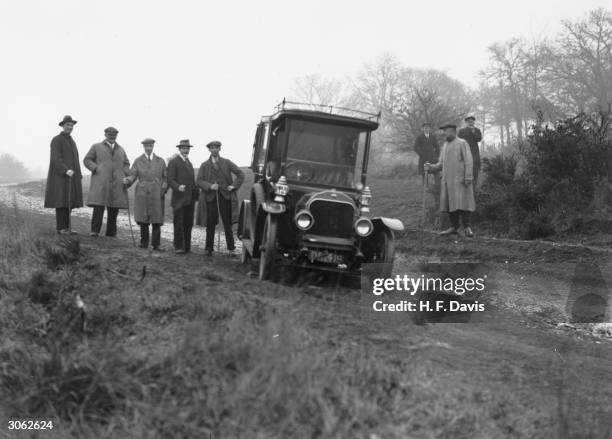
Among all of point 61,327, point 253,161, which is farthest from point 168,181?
point 61,327

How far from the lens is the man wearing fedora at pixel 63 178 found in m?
11.9

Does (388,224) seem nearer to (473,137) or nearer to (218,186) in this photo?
(218,186)

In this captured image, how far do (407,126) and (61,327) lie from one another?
67.3 ft

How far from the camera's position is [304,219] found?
30.5ft

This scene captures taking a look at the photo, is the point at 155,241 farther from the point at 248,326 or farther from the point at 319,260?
the point at 248,326

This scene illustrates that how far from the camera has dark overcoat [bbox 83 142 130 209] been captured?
40.8 ft

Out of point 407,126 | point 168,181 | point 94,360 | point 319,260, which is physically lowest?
point 94,360

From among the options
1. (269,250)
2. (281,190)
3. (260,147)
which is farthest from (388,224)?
(260,147)

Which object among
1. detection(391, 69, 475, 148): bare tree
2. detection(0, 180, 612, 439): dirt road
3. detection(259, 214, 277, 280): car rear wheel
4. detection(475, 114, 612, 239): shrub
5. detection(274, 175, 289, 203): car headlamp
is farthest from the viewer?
detection(391, 69, 475, 148): bare tree

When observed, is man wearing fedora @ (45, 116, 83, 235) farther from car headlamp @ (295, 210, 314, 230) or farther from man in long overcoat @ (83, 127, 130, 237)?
car headlamp @ (295, 210, 314, 230)

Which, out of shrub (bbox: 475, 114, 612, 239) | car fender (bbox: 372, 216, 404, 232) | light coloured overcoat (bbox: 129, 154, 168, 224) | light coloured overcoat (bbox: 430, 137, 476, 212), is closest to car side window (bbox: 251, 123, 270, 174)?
car fender (bbox: 372, 216, 404, 232)

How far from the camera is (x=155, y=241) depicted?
12.6m

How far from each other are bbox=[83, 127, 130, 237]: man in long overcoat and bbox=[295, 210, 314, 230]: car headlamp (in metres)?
4.34

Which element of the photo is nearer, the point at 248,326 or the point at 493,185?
the point at 248,326
